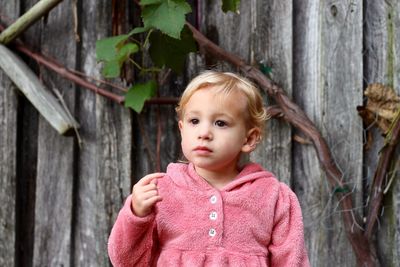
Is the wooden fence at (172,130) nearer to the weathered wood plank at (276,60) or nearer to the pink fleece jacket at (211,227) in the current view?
Result: the weathered wood plank at (276,60)

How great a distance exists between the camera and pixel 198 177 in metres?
2.32

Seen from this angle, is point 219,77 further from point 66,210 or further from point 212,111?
point 66,210

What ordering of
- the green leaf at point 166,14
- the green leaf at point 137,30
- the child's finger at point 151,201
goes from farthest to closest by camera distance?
the green leaf at point 137,30
the green leaf at point 166,14
the child's finger at point 151,201

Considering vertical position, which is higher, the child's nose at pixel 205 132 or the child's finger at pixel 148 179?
the child's nose at pixel 205 132

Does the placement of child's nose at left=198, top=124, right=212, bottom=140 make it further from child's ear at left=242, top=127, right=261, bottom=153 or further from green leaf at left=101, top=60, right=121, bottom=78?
green leaf at left=101, top=60, right=121, bottom=78

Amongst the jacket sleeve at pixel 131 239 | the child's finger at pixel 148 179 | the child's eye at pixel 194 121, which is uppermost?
the child's eye at pixel 194 121

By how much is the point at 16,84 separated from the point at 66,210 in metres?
0.56

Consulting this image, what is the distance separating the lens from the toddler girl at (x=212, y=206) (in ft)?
7.30

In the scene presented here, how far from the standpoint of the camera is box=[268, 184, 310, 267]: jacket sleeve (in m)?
2.29

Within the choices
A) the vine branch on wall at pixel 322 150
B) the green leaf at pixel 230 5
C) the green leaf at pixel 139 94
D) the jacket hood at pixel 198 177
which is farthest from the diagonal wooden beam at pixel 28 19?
the jacket hood at pixel 198 177

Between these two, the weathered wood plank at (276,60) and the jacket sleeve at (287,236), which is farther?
the weathered wood plank at (276,60)

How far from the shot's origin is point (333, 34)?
3156mm

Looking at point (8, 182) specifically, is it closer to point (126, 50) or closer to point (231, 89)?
point (126, 50)

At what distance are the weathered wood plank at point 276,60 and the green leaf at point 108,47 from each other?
54 centimetres
